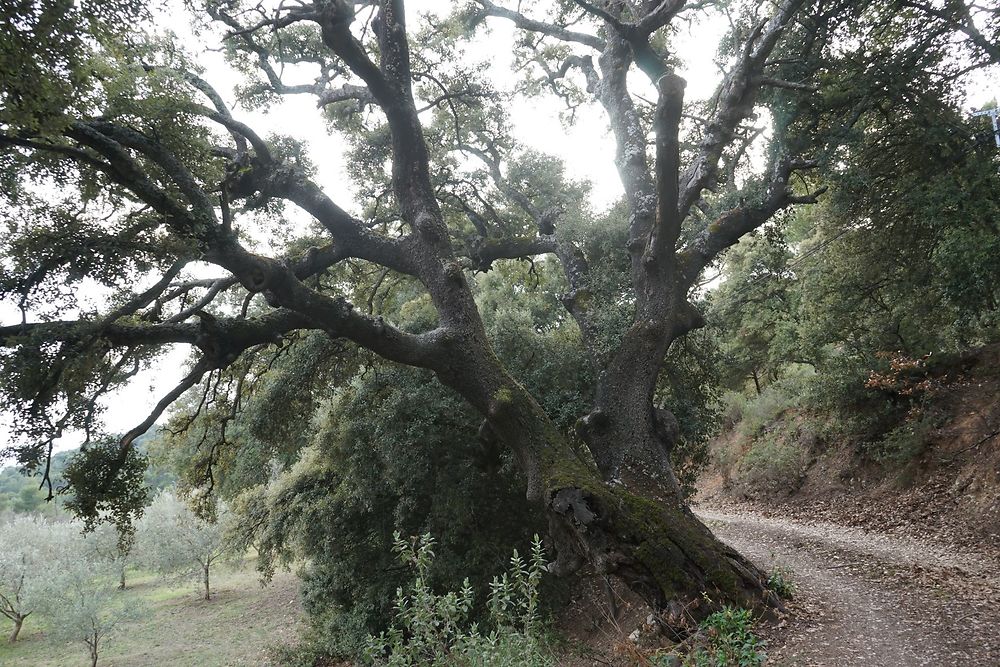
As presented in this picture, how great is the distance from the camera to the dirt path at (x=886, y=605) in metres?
4.72

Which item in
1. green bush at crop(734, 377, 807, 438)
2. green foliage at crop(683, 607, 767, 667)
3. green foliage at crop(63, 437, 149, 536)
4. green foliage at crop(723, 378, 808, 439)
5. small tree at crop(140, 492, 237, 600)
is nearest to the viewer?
green foliage at crop(683, 607, 767, 667)

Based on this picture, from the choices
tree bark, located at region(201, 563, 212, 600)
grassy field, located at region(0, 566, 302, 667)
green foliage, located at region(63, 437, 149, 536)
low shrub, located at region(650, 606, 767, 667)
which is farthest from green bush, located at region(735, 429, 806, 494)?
tree bark, located at region(201, 563, 212, 600)

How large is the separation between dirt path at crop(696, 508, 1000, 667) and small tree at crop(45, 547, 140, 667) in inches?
847

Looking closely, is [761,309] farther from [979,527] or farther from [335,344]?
[335,344]

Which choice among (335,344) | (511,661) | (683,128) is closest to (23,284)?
(335,344)

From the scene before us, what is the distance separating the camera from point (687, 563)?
18.8 ft

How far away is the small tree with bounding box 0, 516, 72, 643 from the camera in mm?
20888

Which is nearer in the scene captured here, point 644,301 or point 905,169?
point 644,301

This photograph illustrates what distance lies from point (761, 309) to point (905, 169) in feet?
22.9

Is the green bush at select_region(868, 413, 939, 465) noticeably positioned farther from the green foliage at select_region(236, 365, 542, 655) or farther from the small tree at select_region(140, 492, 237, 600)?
the small tree at select_region(140, 492, 237, 600)

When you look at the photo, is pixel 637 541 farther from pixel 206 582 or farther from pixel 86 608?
pixel 206 582

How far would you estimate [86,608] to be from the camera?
18797 millimetres

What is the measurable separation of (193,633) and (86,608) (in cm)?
367

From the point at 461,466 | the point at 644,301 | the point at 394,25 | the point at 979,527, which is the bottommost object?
the point at 979,527
